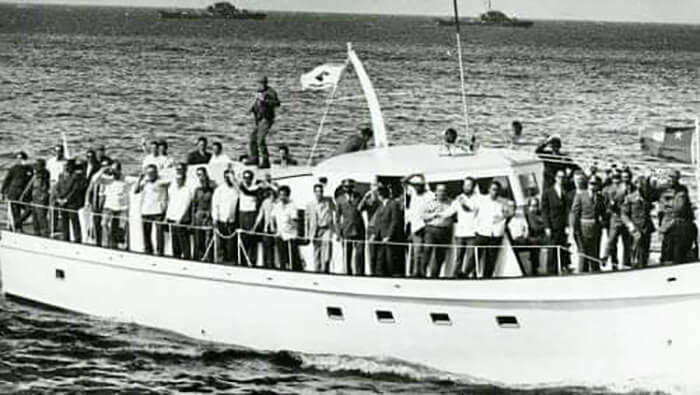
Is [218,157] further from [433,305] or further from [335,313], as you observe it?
[433,305]

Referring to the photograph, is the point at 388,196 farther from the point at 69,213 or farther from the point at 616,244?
the point at 69,213

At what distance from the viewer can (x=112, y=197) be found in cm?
2070

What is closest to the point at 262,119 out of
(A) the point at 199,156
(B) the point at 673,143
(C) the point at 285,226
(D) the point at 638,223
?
(A) the point at 199,156

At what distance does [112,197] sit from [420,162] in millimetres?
5792

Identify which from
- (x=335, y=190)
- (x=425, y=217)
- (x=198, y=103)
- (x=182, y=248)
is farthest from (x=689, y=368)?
(x=198, y=103)

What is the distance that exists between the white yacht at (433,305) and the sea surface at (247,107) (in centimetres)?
32

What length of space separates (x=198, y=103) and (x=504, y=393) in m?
51.1

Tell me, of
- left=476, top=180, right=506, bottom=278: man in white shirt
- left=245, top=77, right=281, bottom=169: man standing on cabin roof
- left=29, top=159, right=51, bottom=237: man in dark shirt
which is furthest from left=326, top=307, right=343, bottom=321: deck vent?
left=29, top=159, right=51, bottom=237: man in dark shirt

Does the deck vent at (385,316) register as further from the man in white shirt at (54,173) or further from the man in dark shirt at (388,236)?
the man in white shirt at (54,173)

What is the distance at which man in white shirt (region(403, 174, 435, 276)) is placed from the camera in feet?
58.1

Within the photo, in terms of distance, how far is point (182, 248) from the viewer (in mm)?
19906

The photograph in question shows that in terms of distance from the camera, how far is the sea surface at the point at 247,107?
18.7 metres

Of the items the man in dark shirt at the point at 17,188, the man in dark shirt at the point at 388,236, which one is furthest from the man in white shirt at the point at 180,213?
the man in dark shirt at the point at 17,188

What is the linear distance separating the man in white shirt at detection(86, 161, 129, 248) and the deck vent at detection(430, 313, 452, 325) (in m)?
6.36
